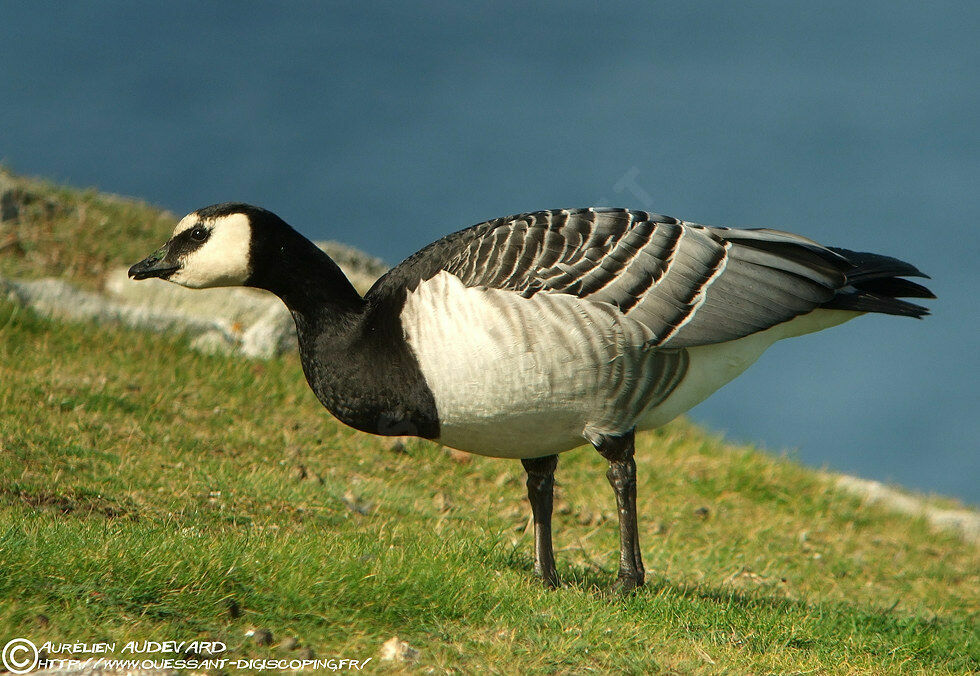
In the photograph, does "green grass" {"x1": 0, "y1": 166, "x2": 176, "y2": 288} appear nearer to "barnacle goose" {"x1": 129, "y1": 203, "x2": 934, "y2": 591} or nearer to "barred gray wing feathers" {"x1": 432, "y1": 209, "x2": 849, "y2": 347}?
"barnacle goose" {"x1": 129, "y1": 203, "x2": 934, "y2": 591}

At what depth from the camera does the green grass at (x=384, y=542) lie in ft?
18.5

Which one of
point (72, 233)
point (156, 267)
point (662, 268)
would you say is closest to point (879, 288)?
point (662, 268)

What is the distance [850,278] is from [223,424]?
6531 mm

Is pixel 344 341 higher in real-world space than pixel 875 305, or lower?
lower

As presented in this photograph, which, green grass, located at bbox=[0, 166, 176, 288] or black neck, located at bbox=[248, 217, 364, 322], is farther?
green grass, located at bbox=[0, 166, 176, 288]

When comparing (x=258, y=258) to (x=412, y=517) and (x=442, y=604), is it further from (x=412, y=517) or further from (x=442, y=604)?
(x=412, y=517)

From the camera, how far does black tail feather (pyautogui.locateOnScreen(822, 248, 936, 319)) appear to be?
7133 millimetres

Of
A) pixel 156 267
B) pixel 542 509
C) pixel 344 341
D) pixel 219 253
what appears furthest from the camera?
pixel 542 509

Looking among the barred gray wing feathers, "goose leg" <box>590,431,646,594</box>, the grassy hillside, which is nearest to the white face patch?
the barred gray wing feathers

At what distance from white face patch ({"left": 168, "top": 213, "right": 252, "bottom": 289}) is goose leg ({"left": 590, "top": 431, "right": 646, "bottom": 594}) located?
2691mm

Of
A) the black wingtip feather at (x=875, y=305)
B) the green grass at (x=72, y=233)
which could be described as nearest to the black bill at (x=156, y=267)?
the black wingtip feather at (x=875, y=305)

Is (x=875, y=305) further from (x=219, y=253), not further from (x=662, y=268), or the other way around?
(x=219, y=253)

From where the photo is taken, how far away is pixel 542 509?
728cm

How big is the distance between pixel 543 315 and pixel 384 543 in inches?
92.3
